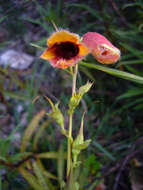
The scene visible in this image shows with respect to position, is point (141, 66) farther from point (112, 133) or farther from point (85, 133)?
point (85, 133)

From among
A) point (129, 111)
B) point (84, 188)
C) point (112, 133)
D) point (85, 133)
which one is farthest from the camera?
point (112, 133)

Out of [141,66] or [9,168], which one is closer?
→ [9,168]

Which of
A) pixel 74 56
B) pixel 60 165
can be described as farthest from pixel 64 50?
pixel 60 165

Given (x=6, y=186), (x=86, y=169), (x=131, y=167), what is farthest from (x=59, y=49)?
(x=131, y=167)

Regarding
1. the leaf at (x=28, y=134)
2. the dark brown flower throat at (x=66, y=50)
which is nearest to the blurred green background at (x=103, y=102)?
the leaf at (x=28, y=134)

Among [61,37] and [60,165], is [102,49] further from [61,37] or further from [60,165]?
[60,165]

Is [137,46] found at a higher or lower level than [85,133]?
higher

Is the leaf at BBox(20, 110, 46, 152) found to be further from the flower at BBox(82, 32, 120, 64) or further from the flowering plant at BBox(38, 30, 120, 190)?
the flower at BBox(82, 32, 120, 64)

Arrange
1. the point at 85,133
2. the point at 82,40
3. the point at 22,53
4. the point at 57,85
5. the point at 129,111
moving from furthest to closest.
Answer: the point at 22,53, the point at 57,85, the point at 129,111, the point at 85,133, the point at 82,40
